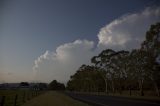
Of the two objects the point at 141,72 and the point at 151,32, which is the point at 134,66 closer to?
the point at 141,72

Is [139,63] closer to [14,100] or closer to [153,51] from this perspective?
[153,51]

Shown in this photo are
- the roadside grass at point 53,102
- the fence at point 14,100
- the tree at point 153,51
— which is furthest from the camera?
the tree at point 153,51

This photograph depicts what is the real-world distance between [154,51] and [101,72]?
35440 millimetres

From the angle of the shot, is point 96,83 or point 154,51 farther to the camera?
point 96,83

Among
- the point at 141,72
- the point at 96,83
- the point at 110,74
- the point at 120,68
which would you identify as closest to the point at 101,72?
the point at 110,74

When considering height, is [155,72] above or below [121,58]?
below

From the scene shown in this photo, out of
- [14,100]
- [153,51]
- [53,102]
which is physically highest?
[153,51]

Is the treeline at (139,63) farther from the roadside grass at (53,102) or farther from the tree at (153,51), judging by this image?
the roadside grass at (53,102)

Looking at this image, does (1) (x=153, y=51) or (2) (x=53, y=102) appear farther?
(1) (x=153, y=51)

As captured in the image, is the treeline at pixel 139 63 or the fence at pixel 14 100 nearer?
the fence at pixel 14 100

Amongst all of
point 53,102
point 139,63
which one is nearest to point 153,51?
point 139,63

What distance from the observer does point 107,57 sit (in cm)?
7494

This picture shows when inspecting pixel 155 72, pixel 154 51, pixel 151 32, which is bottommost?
pixel 155 72

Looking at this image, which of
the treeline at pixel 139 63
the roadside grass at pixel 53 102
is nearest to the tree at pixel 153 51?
the treeline at pixel 139 63
